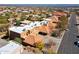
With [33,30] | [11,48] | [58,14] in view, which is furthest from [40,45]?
[58,14]

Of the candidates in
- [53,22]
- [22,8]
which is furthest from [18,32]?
[53,22]

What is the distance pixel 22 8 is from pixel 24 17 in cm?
16

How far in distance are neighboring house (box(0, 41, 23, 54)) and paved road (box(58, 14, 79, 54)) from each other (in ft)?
2.18

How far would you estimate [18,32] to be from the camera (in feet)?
6.61

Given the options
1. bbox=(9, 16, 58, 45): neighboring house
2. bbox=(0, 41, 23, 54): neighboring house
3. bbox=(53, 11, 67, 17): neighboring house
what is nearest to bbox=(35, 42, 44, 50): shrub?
bbox=(9, 16, 58, 45): neighboring house

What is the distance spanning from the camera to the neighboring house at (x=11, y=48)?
197 cm

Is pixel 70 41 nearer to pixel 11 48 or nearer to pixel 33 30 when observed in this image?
pixel 33 30

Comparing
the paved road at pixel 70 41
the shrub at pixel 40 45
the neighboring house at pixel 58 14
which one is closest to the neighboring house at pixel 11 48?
the shrub at pixel 40 45

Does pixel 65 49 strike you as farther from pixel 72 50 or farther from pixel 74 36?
pixel 74 36

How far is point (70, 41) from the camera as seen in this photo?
6.61ft

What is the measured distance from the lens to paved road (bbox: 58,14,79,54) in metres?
1.96

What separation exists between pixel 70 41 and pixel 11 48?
100cm

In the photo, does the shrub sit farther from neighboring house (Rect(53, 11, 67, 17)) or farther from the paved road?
neighboring house (Rect(53, 11, 67, 17))

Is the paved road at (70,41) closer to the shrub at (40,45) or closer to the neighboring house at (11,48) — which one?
the shrub at (40,45)
